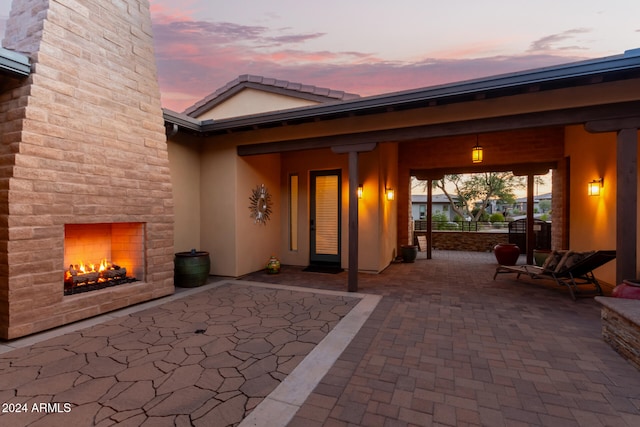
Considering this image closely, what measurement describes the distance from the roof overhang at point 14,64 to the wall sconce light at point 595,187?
9325 mm

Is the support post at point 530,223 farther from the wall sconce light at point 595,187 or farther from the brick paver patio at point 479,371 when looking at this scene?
the brick paver patio at point 479,371

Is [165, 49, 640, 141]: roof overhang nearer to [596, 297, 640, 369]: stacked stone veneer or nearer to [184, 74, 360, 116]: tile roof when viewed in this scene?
[596, 297, 640, 369]: stacked stone veneer

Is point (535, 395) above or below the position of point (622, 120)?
below

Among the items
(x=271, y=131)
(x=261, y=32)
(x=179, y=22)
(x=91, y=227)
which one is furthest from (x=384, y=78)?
(x=91, y=227)

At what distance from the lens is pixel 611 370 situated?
2.53 meters

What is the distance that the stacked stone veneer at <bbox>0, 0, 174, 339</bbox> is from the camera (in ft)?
10.6

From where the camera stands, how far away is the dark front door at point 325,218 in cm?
747

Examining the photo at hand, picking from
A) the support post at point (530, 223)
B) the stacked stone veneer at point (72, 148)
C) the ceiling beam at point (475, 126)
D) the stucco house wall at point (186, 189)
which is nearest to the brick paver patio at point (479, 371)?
the ceiling beam at point (475, 126)

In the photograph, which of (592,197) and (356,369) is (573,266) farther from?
(356,369)

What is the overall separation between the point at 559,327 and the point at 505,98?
3288 mm

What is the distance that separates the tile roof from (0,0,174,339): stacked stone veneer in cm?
417

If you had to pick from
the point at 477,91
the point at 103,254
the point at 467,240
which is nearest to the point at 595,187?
the point at 477,91

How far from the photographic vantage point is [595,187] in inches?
232

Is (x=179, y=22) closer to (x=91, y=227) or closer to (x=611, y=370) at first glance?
(x=91, y=227)
